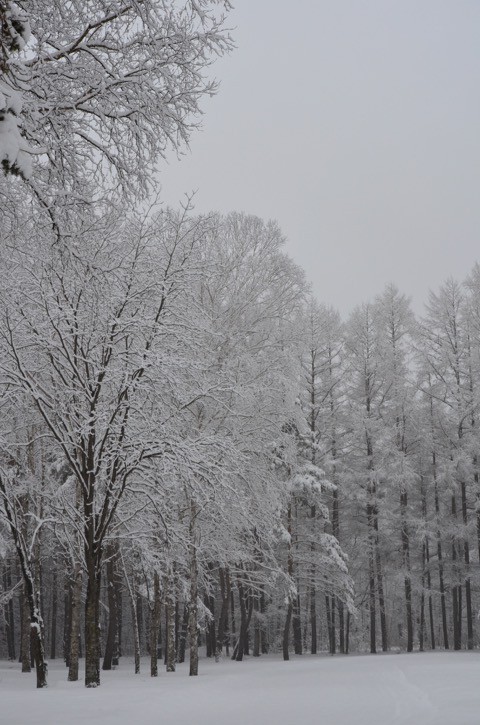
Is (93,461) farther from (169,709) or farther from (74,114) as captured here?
(74,114)

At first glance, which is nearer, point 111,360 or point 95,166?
point 95,166

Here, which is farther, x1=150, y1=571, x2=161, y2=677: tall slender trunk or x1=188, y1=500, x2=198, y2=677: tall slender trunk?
x1=150, y1=571, x2=161, y2=677: tall slender trunk

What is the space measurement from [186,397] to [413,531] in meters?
19.0

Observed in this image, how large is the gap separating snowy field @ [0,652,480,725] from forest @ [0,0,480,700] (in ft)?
4.32

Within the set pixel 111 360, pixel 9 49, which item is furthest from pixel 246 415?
pixel 9 49

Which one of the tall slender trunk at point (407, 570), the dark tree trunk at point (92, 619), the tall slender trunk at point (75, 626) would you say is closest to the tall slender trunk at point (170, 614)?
the tall slender trunk at point (75, 626)

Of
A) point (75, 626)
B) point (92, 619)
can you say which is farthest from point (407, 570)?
point (92, 619)

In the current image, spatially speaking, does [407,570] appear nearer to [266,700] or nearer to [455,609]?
[455,609]

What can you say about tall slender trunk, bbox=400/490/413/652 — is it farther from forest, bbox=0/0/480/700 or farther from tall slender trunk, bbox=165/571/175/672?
tall slender trunk, bbox=165/571/175/672

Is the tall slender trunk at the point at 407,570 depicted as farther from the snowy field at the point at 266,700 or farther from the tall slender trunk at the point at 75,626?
the tall slender trunk at the point at 75,626

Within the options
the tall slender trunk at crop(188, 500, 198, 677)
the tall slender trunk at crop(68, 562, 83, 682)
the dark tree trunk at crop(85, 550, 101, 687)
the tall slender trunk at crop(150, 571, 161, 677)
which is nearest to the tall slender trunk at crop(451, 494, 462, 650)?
the tall slender trunk at crop(188, 500, 198, 677)

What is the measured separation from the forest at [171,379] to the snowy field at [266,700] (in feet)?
4.32

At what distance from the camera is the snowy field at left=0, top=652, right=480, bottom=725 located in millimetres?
7441

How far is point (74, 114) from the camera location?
19.5 feet
